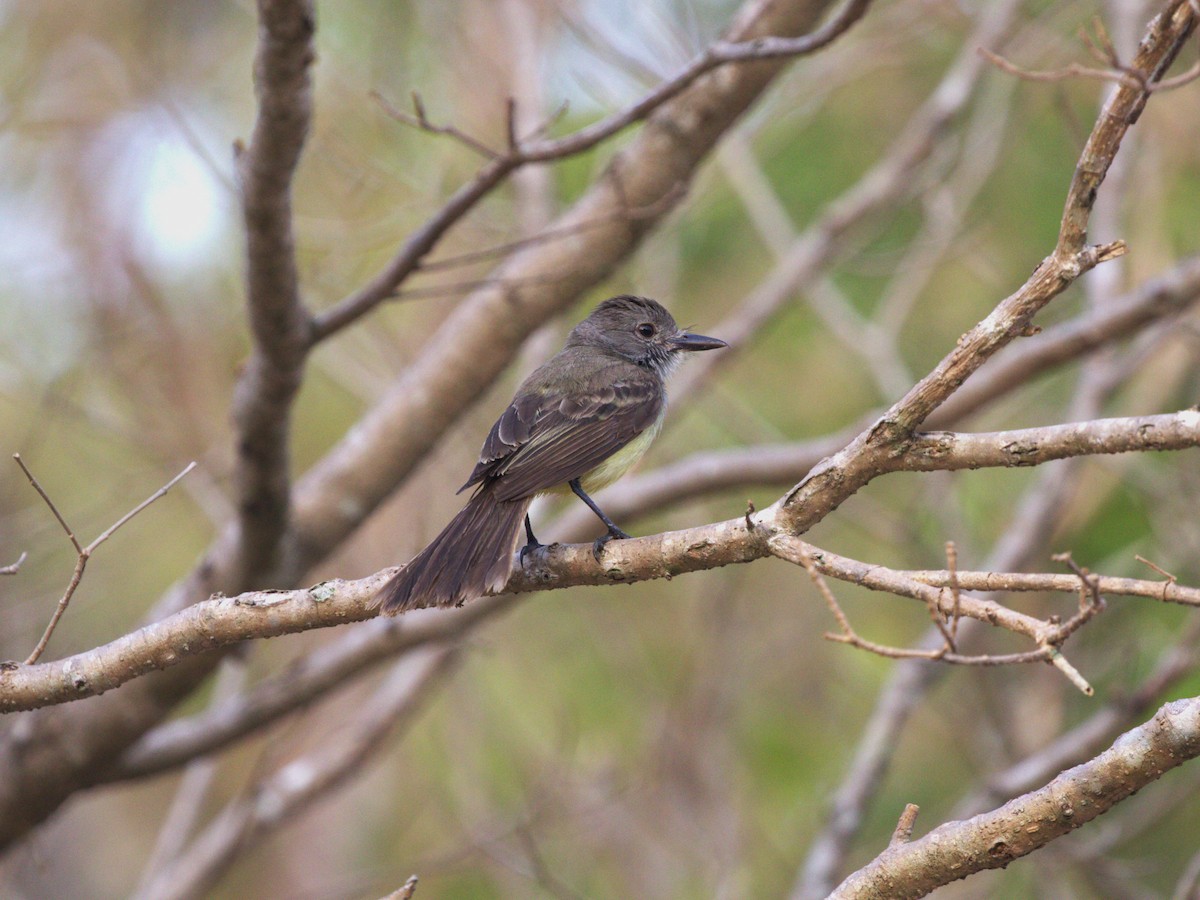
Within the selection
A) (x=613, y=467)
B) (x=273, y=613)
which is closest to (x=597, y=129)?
(x=613, y=467)

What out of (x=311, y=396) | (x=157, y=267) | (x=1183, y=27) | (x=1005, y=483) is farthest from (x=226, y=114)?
(x=1183, y=27)

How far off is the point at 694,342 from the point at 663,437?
3417 millimetres

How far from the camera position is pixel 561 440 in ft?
14.4

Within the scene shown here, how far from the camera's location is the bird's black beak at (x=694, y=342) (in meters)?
5.26

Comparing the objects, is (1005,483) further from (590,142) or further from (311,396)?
(311,396)

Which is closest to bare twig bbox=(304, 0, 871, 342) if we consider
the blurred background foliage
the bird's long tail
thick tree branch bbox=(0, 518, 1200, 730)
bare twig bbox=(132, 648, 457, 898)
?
the bird's long tail

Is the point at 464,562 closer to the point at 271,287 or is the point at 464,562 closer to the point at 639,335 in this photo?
the point at 271,287

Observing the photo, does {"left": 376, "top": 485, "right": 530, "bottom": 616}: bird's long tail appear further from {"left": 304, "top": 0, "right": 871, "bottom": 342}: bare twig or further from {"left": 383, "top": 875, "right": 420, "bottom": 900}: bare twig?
{"left": 304, "top": 0, "right": 871, "bottom": 342}: bare twig

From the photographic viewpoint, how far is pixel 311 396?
10.5 m

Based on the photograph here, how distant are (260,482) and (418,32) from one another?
4382 millimetres

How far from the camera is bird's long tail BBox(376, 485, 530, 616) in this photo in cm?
318

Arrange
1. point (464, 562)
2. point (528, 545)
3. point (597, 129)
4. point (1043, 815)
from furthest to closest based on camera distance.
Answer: point (528, 545) < point (597, 129) < point (464, 562) < point (1043, 815)

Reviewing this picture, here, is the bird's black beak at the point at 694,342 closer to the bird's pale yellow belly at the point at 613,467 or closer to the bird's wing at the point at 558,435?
the bird's wing at the point at 558,435

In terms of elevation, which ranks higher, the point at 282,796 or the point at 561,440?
the point at 282,796
